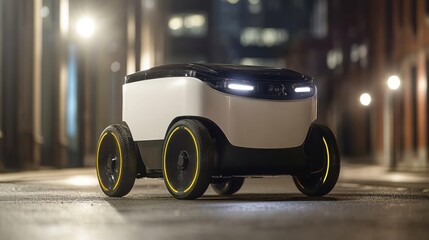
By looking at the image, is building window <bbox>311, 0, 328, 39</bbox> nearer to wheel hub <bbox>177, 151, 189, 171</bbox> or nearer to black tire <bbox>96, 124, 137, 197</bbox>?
black tire <bbox>96, 124, 137, 197</bbox>

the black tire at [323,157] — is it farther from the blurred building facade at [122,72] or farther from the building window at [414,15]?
the building window at [414,15]

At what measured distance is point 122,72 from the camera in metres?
48.8

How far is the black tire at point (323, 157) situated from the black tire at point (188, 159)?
167 centimetres

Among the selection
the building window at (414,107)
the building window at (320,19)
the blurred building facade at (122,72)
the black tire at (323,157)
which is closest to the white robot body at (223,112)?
the black tire at (323,157)

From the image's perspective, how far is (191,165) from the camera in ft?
37.8

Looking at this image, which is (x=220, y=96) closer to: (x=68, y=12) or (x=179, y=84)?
(x=179, y=84)

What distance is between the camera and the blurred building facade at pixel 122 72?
99.2ft

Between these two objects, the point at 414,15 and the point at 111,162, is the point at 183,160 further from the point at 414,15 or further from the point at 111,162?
the point at 414,15

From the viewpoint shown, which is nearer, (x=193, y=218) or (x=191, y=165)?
(x=193, y=218)

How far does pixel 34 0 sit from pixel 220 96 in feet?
66.5

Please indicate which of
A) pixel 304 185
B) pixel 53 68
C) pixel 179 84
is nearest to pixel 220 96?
pixel 179 84

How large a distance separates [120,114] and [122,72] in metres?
3.84

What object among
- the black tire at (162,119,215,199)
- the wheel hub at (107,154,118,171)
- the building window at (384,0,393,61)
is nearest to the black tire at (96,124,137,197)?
the wheel hub at (107,154,118,171)

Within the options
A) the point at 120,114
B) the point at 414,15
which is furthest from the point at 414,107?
the point at 120,114
